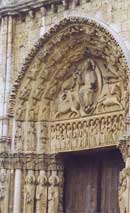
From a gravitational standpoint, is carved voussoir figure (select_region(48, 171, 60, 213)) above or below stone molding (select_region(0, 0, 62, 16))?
below

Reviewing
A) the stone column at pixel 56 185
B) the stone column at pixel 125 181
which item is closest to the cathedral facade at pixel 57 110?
the stone column at pixel 56 185

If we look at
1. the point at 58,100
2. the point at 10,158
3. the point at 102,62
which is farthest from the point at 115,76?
the point at 10,158

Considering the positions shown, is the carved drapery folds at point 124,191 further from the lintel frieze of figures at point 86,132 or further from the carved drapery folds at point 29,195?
the carved drapery folds at point 29,195

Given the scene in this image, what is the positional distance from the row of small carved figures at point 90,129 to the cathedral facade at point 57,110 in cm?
2

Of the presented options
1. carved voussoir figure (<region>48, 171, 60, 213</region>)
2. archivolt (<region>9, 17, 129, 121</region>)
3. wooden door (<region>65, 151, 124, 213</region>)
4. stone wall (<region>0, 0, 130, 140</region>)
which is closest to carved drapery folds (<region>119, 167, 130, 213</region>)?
wooden door (<region>65, 151, 124, 213</region>)

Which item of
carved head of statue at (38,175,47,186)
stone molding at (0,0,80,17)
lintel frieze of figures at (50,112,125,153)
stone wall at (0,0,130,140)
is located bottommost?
carved head of statue at (38,175,47,186)

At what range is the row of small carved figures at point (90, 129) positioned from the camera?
12.2 meters

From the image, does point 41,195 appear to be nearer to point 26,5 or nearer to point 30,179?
point 30,179

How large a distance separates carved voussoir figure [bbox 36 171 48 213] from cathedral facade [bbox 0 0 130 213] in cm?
2

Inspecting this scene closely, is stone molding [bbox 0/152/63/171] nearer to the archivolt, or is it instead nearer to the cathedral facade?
the cathedral facade

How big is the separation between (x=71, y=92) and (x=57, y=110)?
42 cm

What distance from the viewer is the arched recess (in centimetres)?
1219

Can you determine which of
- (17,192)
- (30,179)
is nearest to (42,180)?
(30,179)

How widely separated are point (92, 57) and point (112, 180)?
2069 mm
